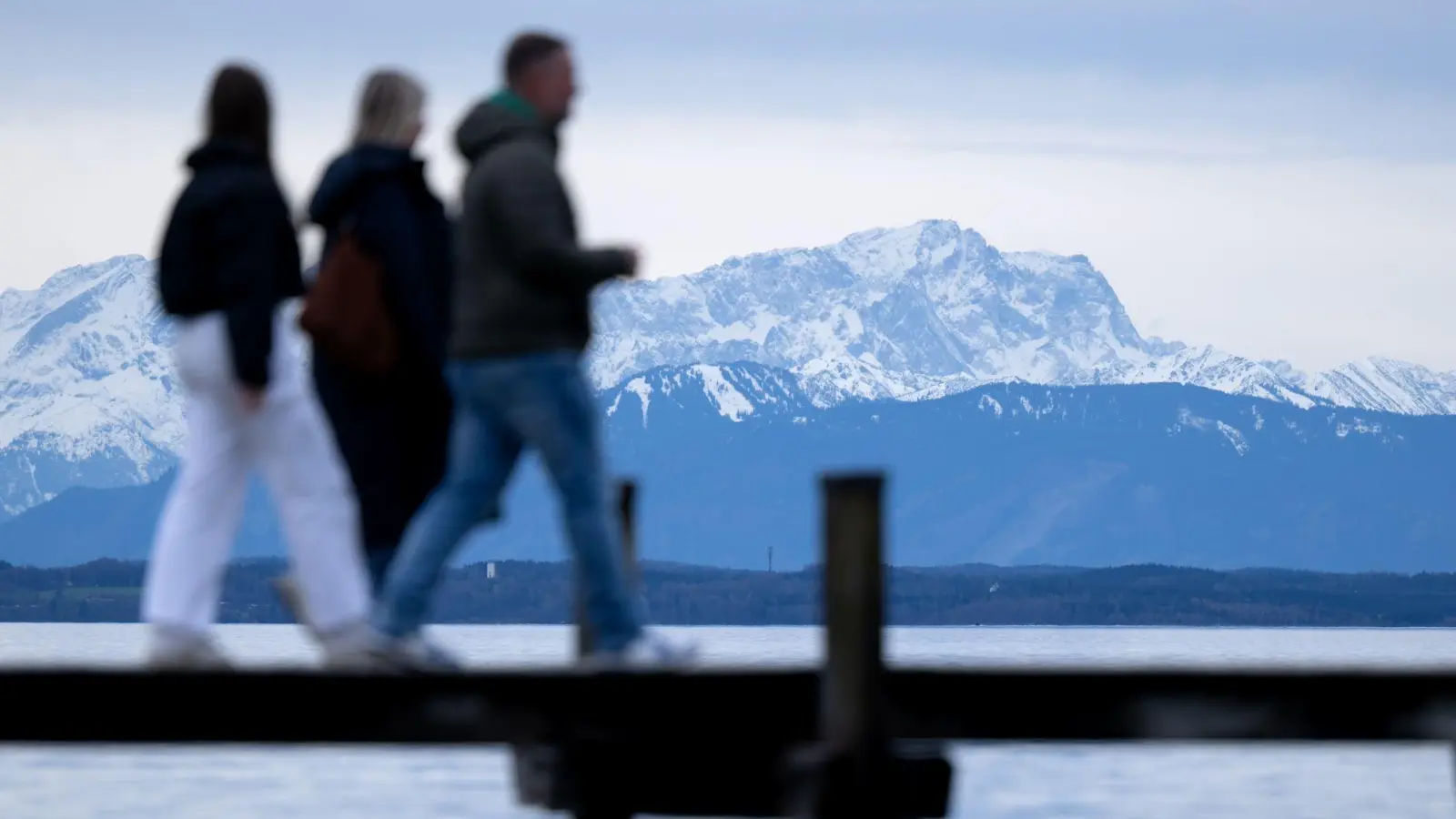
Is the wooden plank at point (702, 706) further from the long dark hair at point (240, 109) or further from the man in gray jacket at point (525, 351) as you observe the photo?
the long dark hair at point (240, 109)

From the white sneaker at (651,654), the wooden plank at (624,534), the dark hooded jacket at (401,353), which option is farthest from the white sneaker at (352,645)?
the wooden plank at (624,534)

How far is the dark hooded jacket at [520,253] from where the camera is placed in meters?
9.43

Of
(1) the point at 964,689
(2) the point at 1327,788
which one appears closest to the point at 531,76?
(1) the point at 964,689

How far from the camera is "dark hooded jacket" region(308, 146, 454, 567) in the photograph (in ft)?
32.7

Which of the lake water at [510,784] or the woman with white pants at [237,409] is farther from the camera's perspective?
the lake water at [510,784]

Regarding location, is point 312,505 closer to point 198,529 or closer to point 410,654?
point 198,529

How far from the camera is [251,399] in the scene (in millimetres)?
9555

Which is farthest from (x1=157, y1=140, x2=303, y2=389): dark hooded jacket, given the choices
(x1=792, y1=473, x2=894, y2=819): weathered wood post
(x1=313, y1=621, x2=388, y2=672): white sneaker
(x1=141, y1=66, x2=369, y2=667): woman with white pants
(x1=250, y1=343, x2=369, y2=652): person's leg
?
(x1=792, y1=473, x2=894, y2=819): weathered wood post

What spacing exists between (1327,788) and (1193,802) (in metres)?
14.4

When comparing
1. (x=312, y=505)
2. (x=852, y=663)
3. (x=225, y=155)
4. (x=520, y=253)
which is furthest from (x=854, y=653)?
(x=225, y=155)

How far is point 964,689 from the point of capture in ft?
29.3

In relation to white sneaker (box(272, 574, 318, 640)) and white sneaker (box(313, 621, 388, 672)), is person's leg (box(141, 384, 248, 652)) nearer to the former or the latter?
white sneaker (box(272, 574, 318, 640))

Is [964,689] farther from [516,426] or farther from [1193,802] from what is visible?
[1193,802]

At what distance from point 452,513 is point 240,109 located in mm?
1758
